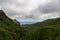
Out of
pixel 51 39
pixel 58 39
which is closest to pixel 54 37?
pixel 51 39

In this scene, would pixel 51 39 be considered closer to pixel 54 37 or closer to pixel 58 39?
pixel 54 37

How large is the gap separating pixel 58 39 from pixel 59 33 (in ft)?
65.4

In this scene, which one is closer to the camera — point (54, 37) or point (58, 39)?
point (58, 39)

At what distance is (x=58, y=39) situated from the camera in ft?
592

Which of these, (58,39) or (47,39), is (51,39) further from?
(58,39)

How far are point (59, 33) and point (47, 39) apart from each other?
54.6 ft

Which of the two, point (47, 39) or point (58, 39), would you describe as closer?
point (58, 39)

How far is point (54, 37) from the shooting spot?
19838 cm

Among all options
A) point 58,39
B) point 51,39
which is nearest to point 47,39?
point 51,39

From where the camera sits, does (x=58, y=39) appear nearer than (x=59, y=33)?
Yes

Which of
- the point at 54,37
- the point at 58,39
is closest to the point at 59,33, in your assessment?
the point at 54,37

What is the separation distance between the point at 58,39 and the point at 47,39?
64.7ft

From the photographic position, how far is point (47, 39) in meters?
197
